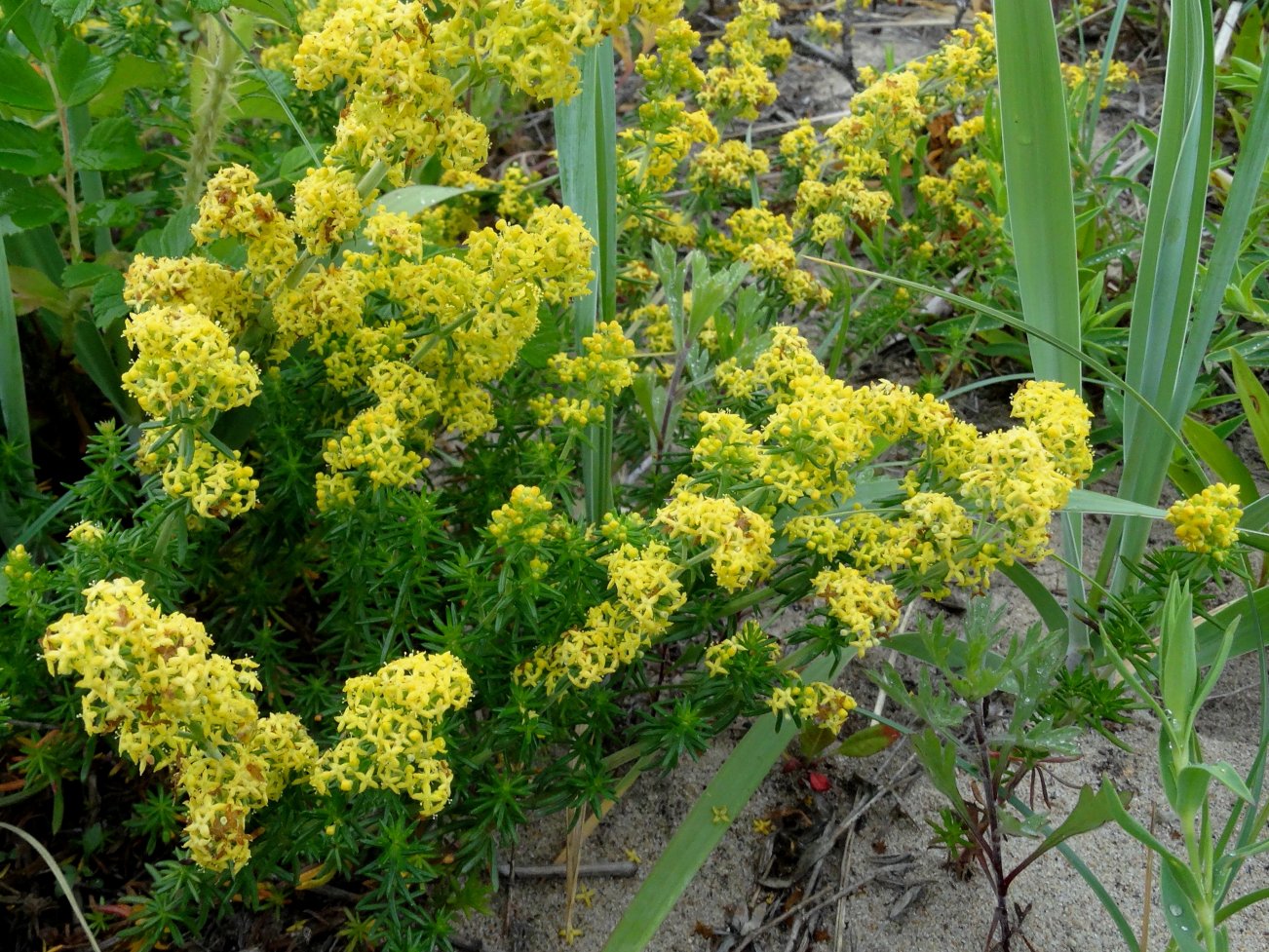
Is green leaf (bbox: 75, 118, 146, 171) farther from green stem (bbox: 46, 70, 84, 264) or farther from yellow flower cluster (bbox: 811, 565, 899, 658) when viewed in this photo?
yellow flower cluster (bbox: 811, 565, 899, 658)

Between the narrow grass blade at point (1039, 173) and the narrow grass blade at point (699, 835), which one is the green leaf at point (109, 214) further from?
the narrow grass blade at point (1039, 173)

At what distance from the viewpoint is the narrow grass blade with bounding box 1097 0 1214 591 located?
199cm

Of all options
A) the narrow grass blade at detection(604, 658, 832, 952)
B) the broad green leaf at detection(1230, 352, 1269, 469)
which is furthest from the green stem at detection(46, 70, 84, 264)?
the broad green leaf at detection(1230, 352, 1269, 469)

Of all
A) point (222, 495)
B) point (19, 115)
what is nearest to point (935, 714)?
point (222, 495)

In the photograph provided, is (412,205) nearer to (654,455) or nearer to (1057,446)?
(654,455)

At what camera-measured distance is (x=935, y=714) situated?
5.79ft

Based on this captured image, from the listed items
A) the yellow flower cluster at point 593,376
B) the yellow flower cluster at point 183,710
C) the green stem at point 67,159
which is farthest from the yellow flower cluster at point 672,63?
the yellow flower cluster at point 183,710

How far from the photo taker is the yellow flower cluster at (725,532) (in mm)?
1523

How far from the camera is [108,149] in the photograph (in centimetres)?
221

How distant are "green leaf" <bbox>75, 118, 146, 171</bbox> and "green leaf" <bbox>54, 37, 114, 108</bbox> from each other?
2.7 inches

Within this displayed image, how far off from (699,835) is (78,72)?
1.87 meters

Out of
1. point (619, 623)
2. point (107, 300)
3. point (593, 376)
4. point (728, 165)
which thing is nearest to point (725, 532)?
point (619, 623)

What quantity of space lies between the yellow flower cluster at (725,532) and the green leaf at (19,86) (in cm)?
153

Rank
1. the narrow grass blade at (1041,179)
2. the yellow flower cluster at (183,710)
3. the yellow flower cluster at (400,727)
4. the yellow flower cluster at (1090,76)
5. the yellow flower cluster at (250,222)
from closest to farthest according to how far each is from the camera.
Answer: the yellow flower cluster at (183,710) → the yellow flower cluster at (400,727) → the yellow flower cluster at (250,222) → the narrow grass blade at (1041,179) → the yellow flower cluster at (1090,76)
